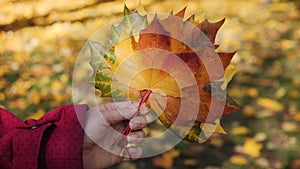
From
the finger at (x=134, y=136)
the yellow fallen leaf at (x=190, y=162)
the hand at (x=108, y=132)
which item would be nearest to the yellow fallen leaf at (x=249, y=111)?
the yellow fallen leaf at (x=190, y=162)

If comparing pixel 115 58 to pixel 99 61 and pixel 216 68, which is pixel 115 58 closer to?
pixel 99 61

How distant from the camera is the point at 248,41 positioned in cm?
352

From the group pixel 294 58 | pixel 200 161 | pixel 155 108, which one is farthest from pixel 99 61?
pixel 294 58

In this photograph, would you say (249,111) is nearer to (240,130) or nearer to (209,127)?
(240,130)

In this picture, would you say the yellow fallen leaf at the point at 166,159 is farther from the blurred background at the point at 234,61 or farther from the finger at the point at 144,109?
the finger at the point at 144,109

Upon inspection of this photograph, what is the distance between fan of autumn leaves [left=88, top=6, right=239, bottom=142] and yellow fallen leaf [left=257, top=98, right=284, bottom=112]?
175cm

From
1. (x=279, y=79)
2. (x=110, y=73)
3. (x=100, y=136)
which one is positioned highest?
(x=110, y=73)

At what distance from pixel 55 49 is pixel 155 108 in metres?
2.64

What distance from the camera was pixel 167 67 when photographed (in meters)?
1.00

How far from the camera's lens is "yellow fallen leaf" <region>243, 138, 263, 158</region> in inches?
97.3

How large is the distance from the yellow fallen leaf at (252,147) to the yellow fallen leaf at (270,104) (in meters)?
0.28

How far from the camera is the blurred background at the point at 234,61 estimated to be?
97.5 inches

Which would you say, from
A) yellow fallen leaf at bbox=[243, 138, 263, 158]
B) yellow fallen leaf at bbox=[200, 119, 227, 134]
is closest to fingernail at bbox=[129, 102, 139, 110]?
yellow fallen leaf at bbox=[200, 119, 227, 134]

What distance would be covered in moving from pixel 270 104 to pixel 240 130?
28 centimetres
